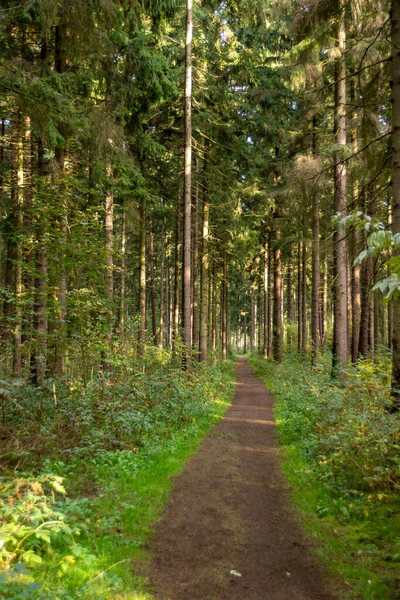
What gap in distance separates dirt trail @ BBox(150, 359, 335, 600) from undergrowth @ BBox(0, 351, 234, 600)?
326 millimetres

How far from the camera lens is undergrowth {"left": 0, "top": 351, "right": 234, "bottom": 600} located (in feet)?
11.6

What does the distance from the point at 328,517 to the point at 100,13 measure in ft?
37.7

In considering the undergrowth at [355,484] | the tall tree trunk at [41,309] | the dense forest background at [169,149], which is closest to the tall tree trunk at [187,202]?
the dense forest background at [169,149]

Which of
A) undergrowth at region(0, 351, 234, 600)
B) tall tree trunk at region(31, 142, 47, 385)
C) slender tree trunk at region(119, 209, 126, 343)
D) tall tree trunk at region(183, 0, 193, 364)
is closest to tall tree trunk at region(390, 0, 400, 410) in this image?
undergrowth at region(0, 351, 234, 600)

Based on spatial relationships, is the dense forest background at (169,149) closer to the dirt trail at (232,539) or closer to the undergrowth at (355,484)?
the undergrowth at (355,484)

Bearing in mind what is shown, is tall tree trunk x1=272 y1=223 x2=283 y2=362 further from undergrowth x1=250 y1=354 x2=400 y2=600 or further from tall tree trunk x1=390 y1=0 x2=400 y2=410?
tall tree trunk x1=390 y1=0 x2=400 y2=410

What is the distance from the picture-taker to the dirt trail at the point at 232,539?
3891 mm

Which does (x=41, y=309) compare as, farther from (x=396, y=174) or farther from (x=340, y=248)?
(x=340, y=248)

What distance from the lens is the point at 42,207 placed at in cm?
816

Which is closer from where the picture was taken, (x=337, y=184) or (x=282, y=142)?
(x=337, y=184)

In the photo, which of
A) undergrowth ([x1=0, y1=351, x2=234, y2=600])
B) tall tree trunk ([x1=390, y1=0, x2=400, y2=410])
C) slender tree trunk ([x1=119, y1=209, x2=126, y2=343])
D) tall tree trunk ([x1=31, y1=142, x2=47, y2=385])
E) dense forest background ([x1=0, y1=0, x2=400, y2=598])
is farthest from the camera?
slender tree trunk ([x1=119, y1=209, x2=126, y2=343])

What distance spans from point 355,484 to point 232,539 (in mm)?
2224

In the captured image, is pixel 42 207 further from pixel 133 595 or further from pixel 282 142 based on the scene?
pixel 282 142

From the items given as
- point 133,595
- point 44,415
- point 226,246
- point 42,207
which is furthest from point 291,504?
point 226,246
